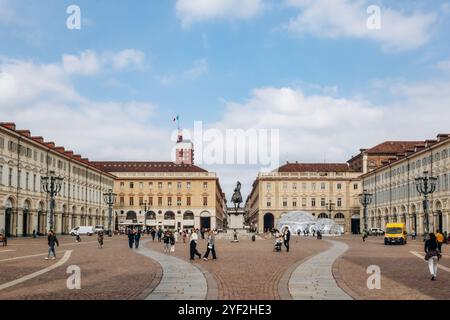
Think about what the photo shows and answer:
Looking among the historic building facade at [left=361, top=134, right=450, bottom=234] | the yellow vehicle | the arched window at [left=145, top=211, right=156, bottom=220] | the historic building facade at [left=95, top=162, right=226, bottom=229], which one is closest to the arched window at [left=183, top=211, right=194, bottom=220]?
the historic building facade at [left=95, top=162, right=226, bottom=229]

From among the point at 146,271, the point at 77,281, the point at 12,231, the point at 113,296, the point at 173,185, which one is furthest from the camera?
the point at 173,185

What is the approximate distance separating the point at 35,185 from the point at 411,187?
5001 cm

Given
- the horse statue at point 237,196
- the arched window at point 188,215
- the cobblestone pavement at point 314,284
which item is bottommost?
the cobblestone pavement at point 314,284

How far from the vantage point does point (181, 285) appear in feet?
55.1

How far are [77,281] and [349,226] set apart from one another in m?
108

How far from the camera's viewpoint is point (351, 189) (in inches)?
4838

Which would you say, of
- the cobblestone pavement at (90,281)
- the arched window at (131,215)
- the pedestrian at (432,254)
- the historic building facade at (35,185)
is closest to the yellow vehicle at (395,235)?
the historic building facade at (35,185)

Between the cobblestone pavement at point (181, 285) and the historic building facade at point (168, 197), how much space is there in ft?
310

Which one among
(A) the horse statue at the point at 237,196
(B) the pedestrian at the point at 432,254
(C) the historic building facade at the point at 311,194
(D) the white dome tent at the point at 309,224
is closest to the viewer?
(B) the pedestrian at the point at 432,254

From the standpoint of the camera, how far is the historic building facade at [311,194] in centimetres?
12250

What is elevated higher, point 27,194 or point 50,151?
point 50,151

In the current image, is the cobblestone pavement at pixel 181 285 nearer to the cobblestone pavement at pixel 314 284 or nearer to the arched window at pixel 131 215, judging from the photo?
the cobblestone pavement at pixel 314 284
